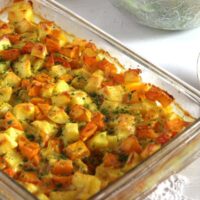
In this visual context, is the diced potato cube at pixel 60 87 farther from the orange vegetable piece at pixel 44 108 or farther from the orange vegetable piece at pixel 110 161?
the orange vegetable piece at pixel 110 161

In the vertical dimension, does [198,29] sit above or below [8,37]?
above

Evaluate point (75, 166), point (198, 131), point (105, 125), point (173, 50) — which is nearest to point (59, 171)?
point (75, 166)

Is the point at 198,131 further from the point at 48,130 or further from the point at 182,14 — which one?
the point at 182,14

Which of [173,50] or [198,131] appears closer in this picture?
[198,131]

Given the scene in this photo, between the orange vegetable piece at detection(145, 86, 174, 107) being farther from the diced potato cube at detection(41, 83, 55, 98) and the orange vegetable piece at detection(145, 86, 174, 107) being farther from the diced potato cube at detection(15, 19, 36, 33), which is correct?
the diced potato cube at detection(15, 19, 36, 33)

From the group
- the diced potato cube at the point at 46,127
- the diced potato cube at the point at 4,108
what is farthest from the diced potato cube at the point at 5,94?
the diced potato cube at the point at 46,127

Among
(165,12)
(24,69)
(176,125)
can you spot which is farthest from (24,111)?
(165,12)

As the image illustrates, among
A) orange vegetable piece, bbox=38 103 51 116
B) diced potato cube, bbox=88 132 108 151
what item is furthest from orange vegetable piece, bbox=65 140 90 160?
orange vegetable piece, bbox=38 103 51 116
